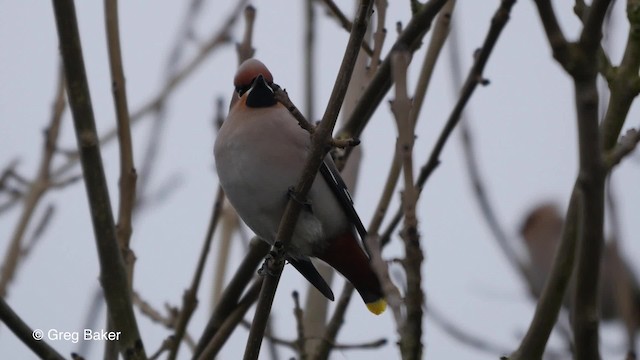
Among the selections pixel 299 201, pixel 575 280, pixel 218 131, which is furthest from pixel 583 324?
pixel 218 131

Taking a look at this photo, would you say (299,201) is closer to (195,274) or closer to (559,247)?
(559,247)

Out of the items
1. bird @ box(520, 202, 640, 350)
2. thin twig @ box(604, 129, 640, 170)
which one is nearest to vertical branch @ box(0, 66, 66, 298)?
thin twig @ box(604, 129, 640, 170)

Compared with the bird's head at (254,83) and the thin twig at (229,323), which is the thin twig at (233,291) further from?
the bird's head at (254,83)

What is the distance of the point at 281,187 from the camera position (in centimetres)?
343

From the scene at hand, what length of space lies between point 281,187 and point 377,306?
24.5 inches

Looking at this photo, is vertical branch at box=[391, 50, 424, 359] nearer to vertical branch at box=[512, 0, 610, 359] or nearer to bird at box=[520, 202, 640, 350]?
vertical branch at box=[512, 0, 610, 359]

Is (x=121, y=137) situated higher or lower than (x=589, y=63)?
higher

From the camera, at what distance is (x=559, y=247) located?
231 cm

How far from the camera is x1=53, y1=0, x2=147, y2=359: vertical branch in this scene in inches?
110

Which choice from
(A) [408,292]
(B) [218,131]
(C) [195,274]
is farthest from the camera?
(B) [218,131]

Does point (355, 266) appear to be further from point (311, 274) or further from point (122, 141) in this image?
point (122, 141)

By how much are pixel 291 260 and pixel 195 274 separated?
0.39 meters

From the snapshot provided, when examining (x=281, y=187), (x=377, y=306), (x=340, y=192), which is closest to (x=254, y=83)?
(x=281, y=187)

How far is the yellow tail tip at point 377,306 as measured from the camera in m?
3.68
